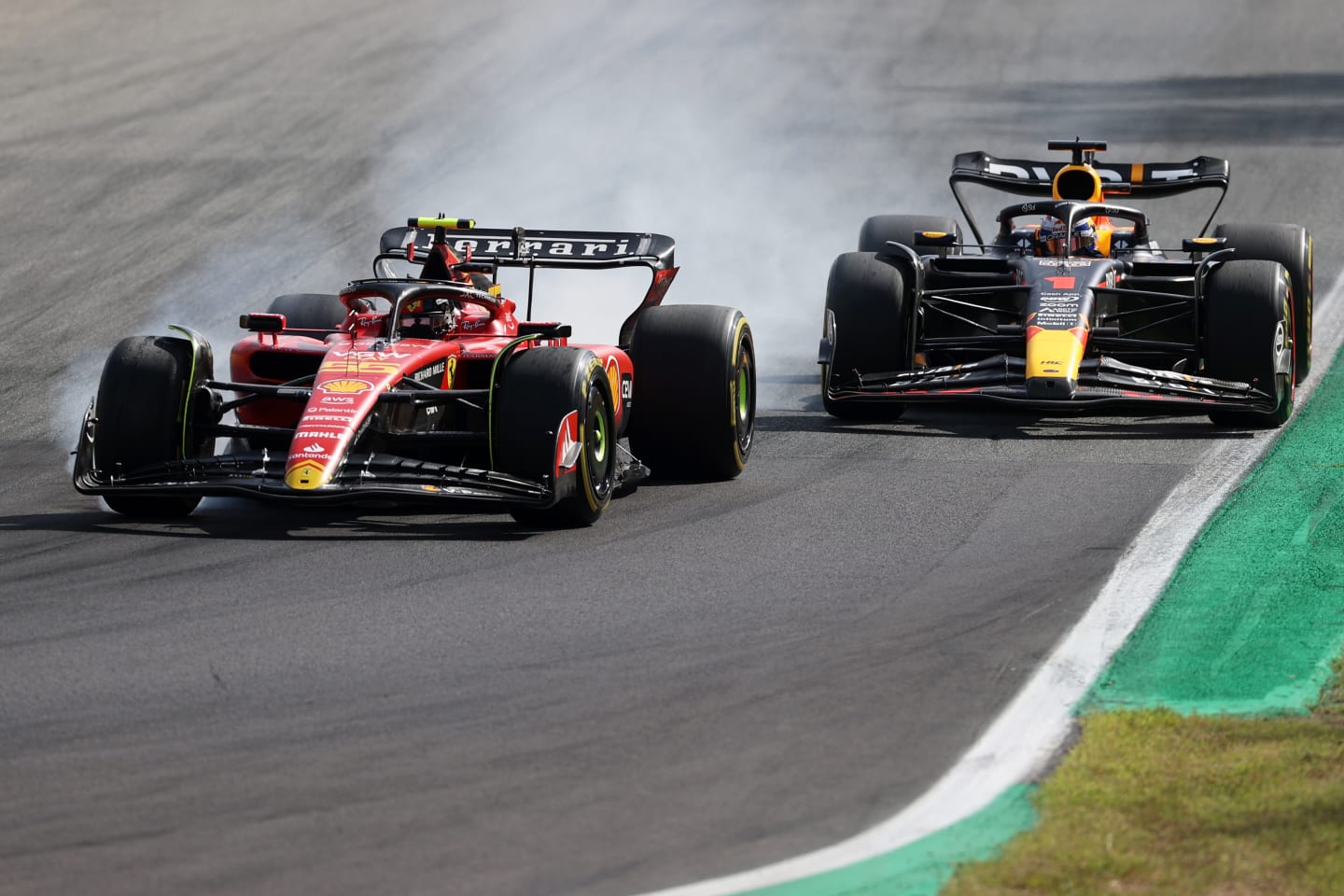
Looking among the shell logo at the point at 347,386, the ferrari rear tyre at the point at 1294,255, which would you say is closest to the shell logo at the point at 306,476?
the shell logo at the point at 347,386

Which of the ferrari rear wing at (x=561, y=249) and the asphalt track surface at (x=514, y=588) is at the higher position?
the ferrari rear wing at (x=561, y=249)

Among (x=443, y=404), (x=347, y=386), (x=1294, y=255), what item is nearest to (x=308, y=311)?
(x=443, y=404)

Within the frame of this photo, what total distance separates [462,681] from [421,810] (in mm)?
1354

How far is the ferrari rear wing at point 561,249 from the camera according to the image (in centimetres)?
1142

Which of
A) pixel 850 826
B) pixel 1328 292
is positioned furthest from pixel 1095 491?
pixel 1328 292

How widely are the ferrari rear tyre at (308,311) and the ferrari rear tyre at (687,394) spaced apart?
7.87ft

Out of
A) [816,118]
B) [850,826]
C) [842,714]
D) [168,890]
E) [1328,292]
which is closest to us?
[168,890]

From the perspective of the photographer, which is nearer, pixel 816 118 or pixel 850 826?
pixel 850 826

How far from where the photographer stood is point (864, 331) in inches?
512

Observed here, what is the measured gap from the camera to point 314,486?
9.05m

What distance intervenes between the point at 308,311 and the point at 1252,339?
239 inches

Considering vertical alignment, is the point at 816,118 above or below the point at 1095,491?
above

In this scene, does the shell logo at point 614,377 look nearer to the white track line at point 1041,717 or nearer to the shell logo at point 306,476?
the shell logo at point 306,476

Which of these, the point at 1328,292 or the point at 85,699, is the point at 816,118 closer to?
the point at 1328,292
